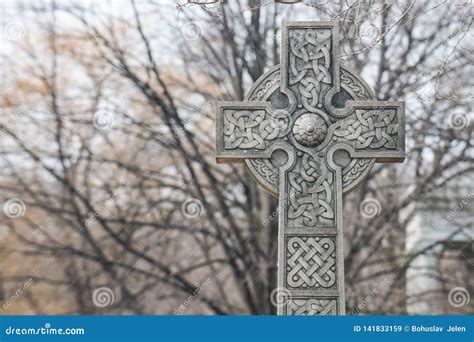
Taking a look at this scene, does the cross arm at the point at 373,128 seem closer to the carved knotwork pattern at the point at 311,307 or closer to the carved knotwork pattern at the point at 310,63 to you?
the carved knotwork pattern at the point at 310,63

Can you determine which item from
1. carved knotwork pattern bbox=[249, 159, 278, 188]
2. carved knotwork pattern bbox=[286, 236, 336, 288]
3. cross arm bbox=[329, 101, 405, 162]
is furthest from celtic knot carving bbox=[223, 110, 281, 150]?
carved knotwork pattern bbox=[286, 236, 336, 288]

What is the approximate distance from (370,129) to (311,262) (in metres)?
1.09

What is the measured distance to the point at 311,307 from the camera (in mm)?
5539

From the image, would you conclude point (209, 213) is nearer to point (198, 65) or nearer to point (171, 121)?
point (171, 121)

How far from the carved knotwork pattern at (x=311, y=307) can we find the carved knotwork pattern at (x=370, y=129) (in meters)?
1.18

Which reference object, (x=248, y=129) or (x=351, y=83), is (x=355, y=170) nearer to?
(x=351, y=83)

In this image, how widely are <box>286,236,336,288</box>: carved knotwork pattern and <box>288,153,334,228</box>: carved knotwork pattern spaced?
0.13m

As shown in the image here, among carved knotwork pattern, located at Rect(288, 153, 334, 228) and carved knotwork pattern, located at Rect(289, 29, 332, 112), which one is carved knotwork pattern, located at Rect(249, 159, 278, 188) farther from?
carved knotwork pattern, located at Rect(289, 29, 332, 112)

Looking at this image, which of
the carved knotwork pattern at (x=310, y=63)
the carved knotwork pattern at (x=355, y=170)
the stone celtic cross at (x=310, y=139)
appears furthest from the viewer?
the carved knotwork pattern at (x=310, y=63)

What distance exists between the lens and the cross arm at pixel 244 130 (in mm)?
5910

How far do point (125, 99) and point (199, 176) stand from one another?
1.65m

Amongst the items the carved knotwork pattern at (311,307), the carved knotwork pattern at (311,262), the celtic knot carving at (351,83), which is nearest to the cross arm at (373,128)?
the celtic knot carving at (351,83)

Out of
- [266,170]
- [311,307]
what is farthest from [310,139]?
[311,307]

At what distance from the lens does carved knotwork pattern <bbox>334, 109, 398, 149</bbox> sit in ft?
19.4
